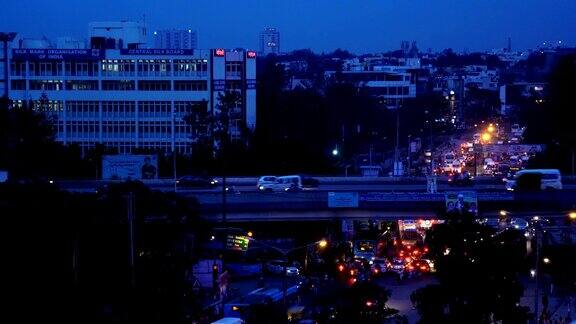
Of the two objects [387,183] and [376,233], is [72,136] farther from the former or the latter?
[376,233]

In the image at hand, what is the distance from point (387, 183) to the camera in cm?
2550

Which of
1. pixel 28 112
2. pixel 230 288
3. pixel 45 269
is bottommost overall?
pixel 230 288

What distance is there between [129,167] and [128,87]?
10536mm

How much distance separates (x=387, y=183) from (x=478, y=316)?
16915 mm

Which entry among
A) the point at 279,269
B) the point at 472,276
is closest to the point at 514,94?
the point at 279,269

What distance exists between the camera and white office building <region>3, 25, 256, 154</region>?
34.8m

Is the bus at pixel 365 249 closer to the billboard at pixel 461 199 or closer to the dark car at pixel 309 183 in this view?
the billboard at pixel 461 199

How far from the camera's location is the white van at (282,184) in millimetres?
23562

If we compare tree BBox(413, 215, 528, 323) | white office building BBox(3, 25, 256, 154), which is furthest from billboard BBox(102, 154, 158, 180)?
tree BBox(413, 215, 528, 323)

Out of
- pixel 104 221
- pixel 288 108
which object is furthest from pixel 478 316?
pixel 288 108

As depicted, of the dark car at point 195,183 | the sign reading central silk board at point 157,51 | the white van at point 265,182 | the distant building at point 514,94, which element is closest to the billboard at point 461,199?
the white van at point 265,182

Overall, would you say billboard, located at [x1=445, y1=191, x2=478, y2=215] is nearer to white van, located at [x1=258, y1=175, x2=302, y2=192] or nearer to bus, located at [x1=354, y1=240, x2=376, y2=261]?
bus, located at [x1=354, y1=240, x2=376, y2=261]

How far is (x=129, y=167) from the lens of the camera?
2512 cm

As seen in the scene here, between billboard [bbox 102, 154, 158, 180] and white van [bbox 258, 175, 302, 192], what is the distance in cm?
313
